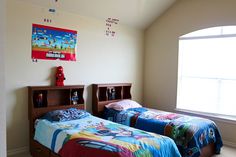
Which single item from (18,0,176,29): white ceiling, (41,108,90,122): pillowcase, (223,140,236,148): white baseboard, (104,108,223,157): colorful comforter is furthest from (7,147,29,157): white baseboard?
(223,140,236,148): white baseboard

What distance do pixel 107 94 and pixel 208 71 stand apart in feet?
6.99

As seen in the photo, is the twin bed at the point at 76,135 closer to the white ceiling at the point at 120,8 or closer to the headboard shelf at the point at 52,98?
the headboard shelf at the point at 52,98

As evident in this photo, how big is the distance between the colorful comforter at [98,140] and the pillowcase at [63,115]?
10cm

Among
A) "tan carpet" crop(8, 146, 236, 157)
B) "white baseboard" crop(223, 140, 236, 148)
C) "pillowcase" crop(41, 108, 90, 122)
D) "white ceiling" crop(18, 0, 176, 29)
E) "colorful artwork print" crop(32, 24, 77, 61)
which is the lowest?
"tan carpet" crop(8, 146, 236, 157)

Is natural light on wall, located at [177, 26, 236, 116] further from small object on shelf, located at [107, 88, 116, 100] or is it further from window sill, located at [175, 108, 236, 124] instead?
small object on shelf, located at [107, 88, 116, 100]

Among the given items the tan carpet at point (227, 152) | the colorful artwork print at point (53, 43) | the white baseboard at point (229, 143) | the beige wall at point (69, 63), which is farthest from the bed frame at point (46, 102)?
the white baseboard at point (229, 143)

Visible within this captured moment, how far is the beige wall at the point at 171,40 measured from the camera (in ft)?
12.7

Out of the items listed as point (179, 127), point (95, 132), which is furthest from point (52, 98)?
point (179, 127)

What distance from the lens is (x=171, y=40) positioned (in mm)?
4598

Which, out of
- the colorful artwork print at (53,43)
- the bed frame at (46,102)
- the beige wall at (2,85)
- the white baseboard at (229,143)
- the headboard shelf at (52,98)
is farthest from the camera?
the white baseboard at (229,143)

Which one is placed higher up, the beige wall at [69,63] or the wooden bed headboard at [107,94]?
the beige wall at [69,63]

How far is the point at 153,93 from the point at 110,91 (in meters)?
1.22

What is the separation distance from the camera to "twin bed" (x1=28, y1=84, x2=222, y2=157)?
86.4 inches

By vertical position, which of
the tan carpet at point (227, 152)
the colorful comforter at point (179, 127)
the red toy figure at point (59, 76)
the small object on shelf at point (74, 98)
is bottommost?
the tan carpet at point (227, 152)
